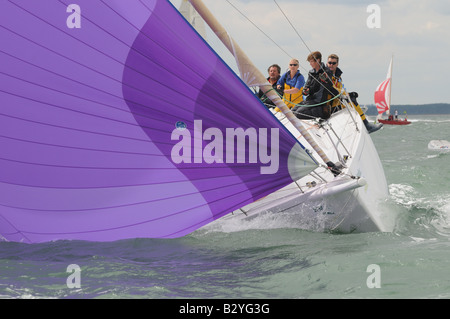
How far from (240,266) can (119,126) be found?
1362 mm

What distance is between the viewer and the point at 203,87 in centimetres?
457

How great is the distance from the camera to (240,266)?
4426mm

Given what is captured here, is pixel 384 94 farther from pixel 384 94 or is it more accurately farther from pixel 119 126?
pixel 119 126

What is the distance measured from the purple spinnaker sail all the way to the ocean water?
29 cm

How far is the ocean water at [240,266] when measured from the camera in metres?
3.80

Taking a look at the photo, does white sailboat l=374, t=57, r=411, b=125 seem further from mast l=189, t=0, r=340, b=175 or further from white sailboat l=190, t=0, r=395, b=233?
mast l=189, t=0, r=340, b=175

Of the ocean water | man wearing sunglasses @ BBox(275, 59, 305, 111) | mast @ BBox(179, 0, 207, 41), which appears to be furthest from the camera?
mast @ BBox(179, 0, 207, 41)

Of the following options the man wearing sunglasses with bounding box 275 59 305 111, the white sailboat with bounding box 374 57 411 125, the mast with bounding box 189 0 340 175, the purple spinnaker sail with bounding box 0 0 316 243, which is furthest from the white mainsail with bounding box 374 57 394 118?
the purple spinnaker sail with bounding box 0 0 316 243

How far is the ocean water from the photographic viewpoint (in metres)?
3.80

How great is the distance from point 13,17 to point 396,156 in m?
13.8

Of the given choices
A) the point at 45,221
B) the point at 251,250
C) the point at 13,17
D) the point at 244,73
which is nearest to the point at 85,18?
the point at 13,17

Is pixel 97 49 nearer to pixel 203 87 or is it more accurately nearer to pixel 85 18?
pixel 85 18

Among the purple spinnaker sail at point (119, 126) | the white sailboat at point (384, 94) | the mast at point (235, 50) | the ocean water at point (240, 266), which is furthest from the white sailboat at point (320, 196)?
the white sailboat at point (384, 94)

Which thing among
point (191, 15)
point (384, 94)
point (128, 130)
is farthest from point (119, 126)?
point (384, 94)
